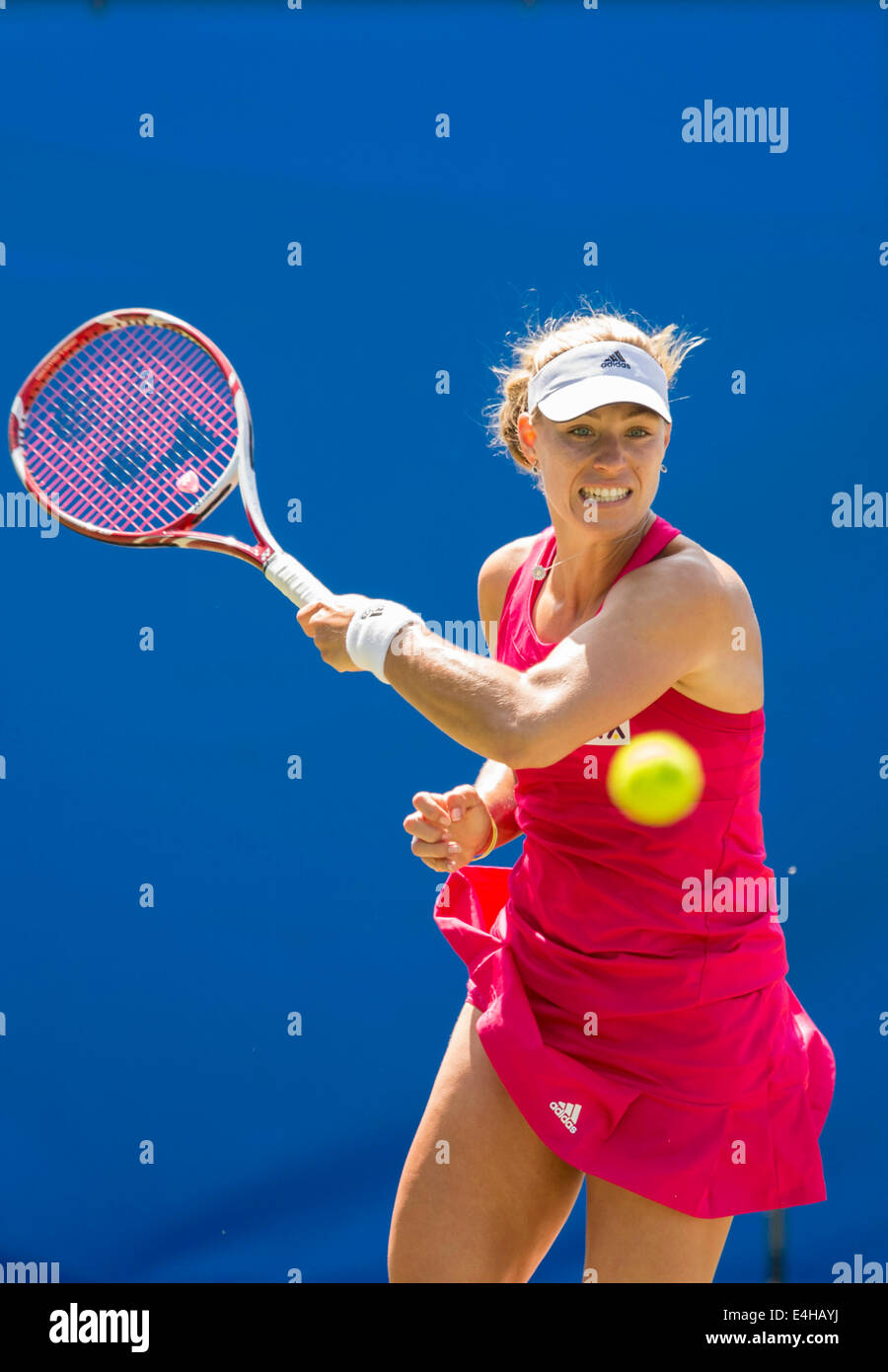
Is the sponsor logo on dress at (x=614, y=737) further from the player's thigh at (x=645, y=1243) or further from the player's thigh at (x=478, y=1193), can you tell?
the player's thigh at (x=645, y=1243)

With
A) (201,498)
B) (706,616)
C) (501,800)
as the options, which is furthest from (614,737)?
(201,498)

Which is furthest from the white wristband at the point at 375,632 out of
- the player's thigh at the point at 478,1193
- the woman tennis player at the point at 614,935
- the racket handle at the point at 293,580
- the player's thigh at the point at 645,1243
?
the player's thigh at the point at 645,1243

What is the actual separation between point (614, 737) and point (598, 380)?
1.54ft

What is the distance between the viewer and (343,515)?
9.93 feet

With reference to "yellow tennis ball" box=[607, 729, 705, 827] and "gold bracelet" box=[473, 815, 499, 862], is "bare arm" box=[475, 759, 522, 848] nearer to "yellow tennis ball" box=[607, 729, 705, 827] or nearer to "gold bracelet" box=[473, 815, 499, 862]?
"gold bracelet" box=[473, 815, 499, 862]

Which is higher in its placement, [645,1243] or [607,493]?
[607,493]

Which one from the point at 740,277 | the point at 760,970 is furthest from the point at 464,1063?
the point at 740,277

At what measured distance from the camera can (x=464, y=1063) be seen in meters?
2.02

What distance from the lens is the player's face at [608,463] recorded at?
1899mm

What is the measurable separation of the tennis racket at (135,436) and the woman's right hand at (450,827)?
0.36m

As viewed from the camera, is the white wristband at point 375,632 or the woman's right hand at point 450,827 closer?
the white wristband at point 375,632

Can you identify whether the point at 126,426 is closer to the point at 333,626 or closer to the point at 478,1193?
the point at 333,626

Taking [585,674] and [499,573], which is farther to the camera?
[499,573]

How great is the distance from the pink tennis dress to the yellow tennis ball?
0.02 m
